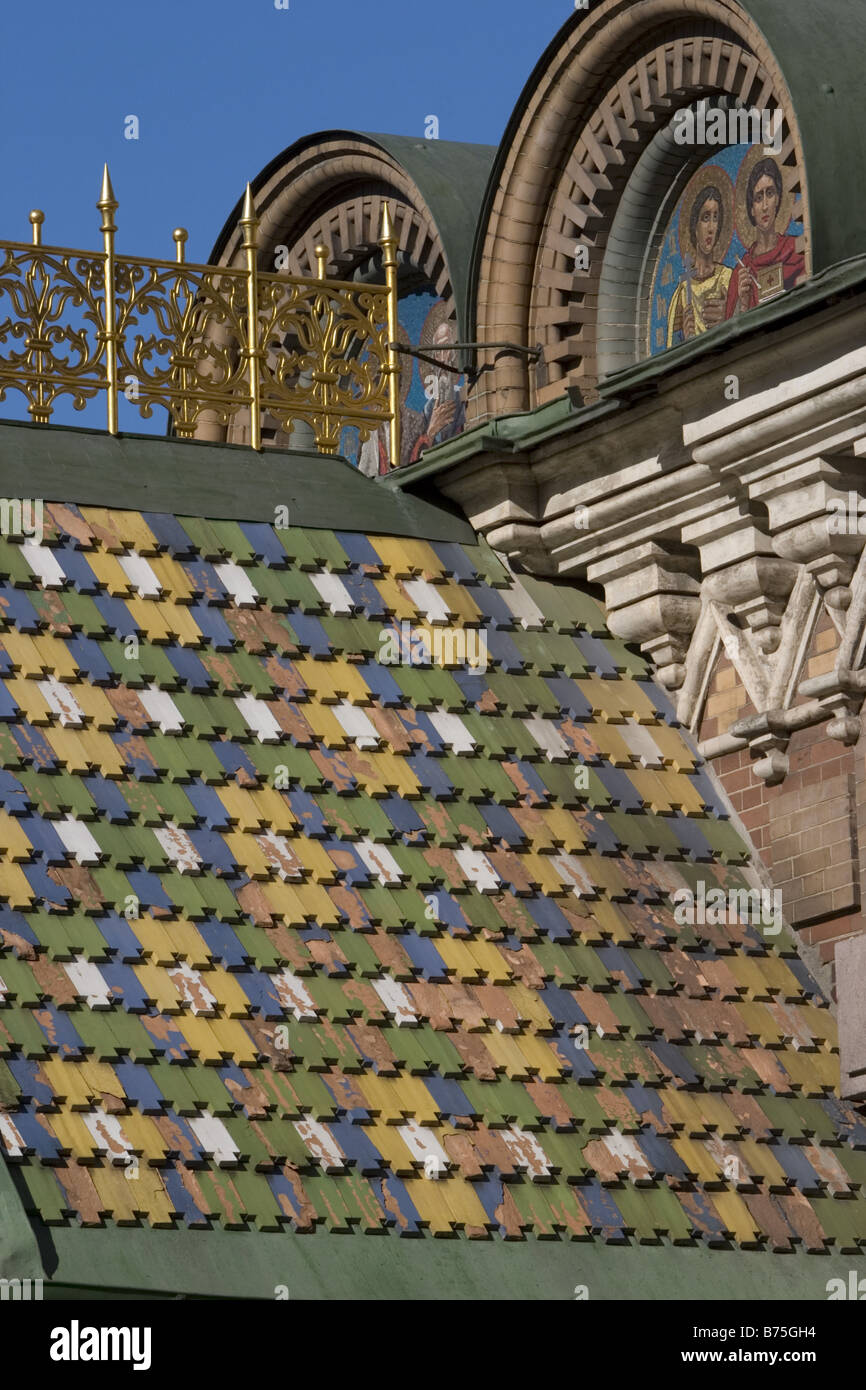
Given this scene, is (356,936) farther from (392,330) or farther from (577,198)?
(577,198)

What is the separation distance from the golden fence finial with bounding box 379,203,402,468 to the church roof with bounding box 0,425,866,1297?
0.36 m

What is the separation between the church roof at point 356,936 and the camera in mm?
12859

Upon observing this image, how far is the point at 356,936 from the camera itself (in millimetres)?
14117

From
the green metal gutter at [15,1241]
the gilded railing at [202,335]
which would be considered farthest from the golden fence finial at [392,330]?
the green metal gutter at [15,1241]

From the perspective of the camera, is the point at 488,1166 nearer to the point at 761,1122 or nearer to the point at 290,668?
the point at 761,1122

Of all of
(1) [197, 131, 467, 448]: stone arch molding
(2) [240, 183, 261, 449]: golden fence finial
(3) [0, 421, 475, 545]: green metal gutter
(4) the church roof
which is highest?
(1) [197, 131, 467, 448]: stone arch molding

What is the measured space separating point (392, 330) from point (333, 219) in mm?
2506

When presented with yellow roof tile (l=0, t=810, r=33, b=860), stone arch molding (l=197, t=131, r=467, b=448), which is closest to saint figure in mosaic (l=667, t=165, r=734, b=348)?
stone arch molding (l=197, t=131, r=467, b=448)

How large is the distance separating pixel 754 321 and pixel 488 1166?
12.9 ft

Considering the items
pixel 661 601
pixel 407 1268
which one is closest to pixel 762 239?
pixel 661 601

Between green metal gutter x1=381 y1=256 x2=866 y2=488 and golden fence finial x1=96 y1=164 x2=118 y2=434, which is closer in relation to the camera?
green metal gutter x1=381 y1=256 x2=866 y2=488

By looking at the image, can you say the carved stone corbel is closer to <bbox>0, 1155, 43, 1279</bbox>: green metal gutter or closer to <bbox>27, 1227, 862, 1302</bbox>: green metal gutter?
<bbox>27, 1227, 862, 1302</bbox>: green metal gutter

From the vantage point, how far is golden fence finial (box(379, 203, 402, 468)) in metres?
16.6
